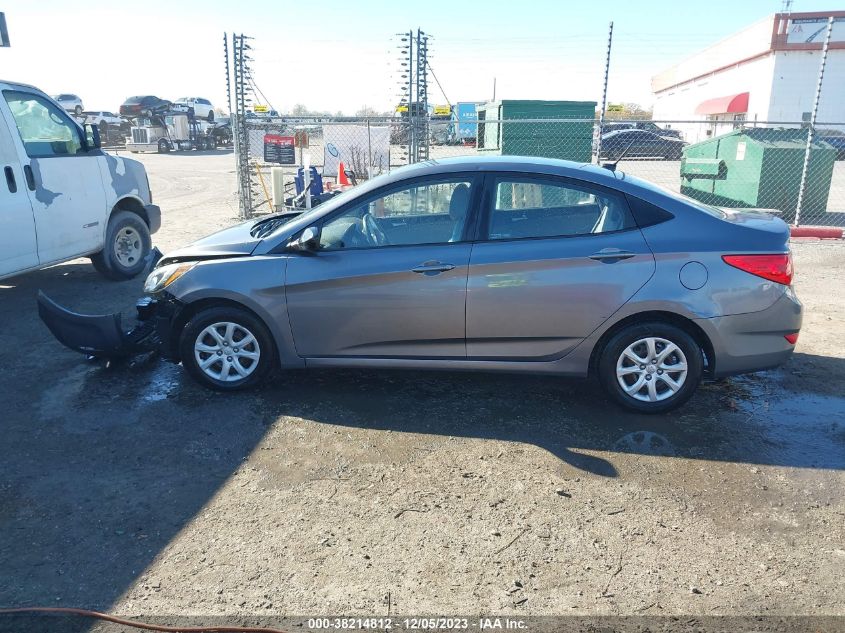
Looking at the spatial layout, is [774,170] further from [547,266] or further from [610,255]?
[547,266]

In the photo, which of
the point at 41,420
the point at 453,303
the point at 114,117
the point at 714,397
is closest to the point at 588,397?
the point at 714,397

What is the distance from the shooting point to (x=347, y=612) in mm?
2721

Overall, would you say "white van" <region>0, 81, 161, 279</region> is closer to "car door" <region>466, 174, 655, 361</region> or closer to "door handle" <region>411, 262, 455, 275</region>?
"door handle" <region>411, 262, 455, 275</region>

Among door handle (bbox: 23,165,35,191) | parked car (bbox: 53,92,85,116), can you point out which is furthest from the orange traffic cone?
parked car (bbox: 53,92,85,116)

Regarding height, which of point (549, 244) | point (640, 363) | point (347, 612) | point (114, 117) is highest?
point (114, 117)

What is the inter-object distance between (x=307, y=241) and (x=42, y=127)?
4434 millimetres

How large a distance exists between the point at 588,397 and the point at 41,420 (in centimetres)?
379

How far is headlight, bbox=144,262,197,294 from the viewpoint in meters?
4.71

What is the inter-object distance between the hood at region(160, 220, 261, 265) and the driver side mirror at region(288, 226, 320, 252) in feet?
1.05

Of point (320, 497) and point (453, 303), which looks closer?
point (320, 497)

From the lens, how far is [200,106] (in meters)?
41.8

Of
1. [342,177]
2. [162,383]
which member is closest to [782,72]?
[342,177]

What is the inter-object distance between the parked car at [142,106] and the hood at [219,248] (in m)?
35.0

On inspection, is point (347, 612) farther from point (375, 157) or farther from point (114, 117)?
point (114, 117)
